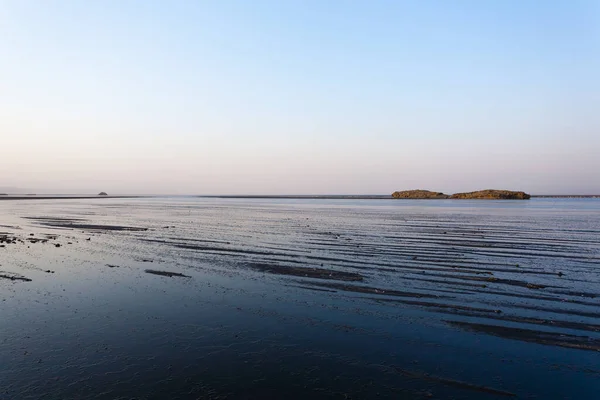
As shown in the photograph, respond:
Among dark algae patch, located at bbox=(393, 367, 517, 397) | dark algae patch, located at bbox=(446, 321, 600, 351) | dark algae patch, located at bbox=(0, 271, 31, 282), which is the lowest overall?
dark algae patch, located at bbox=(393, 367, 517, 397)

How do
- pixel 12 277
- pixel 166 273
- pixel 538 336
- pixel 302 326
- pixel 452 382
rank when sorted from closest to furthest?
pixel 452 382 < pixel 538 336 < pixel 302 326 < pixel 12 277 < pixel 166 273

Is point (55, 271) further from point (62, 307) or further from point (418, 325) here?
point (418, 325)

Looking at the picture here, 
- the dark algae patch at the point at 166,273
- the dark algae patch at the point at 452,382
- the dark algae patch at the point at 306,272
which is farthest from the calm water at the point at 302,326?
the dark algae patch at the point at 166,273

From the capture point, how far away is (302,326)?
499 inches

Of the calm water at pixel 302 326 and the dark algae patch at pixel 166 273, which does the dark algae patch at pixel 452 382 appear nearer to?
the calm water at pixel 302 326

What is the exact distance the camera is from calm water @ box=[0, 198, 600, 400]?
29.2ft

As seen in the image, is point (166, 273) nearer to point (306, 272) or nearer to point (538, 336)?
point (306, 272)

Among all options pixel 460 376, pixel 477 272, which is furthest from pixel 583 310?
pixel 460 376

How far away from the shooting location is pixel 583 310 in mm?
13812

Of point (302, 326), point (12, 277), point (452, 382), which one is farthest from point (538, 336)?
point (12, 277)

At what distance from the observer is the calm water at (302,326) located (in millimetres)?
8898

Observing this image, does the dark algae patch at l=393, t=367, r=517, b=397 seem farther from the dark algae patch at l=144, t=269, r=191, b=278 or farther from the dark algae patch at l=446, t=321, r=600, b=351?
the dark algae patch at l=144, t=269, r=191, b=278

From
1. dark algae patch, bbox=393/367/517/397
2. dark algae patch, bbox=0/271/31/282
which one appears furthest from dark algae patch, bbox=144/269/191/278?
dark algae patch, bbox=393/367/517/397

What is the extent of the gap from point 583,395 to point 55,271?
77.9 ft
